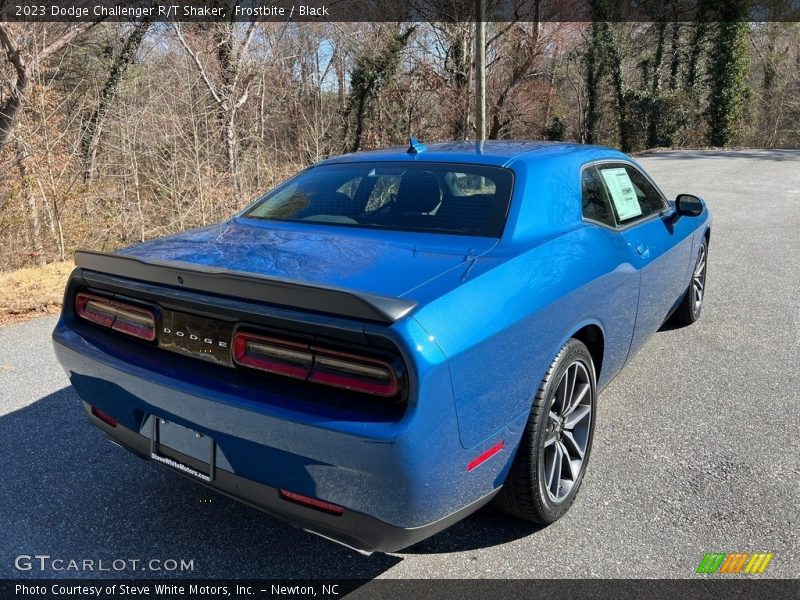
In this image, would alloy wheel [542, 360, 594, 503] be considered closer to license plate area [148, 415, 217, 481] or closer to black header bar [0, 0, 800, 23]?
license plate area [148, 415, 217, 481]

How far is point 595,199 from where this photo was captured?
3113mm

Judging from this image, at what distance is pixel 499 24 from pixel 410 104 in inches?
247

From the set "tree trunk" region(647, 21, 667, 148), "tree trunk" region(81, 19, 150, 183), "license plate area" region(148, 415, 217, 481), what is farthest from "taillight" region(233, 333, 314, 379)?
"tree trunk" region(647, 21, 667, 148)

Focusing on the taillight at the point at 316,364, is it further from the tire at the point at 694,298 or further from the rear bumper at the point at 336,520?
the tire at the point at 694,298

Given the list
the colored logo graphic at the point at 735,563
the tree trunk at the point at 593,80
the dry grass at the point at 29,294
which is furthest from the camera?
the tree trunk at the point at 593,80

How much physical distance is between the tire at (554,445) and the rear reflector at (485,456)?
0.65ft

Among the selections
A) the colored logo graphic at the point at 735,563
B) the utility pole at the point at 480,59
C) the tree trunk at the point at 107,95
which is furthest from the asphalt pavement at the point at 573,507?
the utility pole at the point at 480,59

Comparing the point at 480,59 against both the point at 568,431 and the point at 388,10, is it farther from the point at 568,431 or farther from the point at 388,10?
the point at 568,431

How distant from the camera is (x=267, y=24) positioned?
17.0 meters

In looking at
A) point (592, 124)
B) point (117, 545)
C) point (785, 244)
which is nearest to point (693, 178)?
point (785, 244)

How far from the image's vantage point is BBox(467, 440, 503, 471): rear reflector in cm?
191

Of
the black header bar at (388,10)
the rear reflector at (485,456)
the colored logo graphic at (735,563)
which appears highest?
the black header bar at (388,10)

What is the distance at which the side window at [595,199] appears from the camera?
119 inches

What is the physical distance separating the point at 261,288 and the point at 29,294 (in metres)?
5.22
